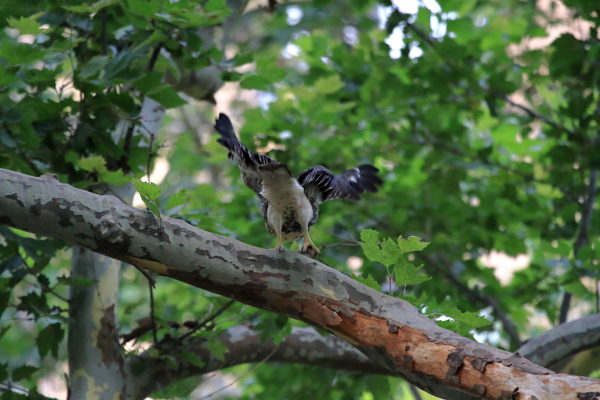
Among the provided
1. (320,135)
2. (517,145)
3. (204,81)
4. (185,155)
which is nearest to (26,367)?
(204,81)

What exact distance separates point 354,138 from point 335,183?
2517 mm

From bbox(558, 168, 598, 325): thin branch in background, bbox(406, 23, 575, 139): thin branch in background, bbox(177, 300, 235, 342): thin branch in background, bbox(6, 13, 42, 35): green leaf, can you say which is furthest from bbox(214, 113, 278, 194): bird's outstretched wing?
bbox(558, 168, 598, 325): thin branch in background

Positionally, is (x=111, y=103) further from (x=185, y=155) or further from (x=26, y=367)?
(x=185, y=155)

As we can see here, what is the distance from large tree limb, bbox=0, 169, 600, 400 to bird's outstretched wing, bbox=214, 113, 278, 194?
0.38 meters

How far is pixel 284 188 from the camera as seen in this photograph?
3.25 m

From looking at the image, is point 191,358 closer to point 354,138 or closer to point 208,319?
point 208,319

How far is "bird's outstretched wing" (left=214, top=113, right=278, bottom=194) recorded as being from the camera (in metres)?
3.08

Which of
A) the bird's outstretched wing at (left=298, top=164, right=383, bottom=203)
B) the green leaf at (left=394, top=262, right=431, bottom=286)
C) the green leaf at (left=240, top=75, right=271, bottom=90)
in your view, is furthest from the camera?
the green leaf at (left=240, top=75, right=271, bottom=90)

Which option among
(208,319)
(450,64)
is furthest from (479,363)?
(450,64)

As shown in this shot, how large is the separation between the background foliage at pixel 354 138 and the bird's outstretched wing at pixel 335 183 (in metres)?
0.33

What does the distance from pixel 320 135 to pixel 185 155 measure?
4171 millimetres

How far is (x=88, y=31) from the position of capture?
13.6ft

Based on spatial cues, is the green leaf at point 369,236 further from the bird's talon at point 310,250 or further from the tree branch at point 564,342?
the tree branch at point 564,342

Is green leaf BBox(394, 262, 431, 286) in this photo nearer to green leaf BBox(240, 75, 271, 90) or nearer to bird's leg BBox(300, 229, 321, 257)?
bird's leg BBox(300, 229, 321, 257)
